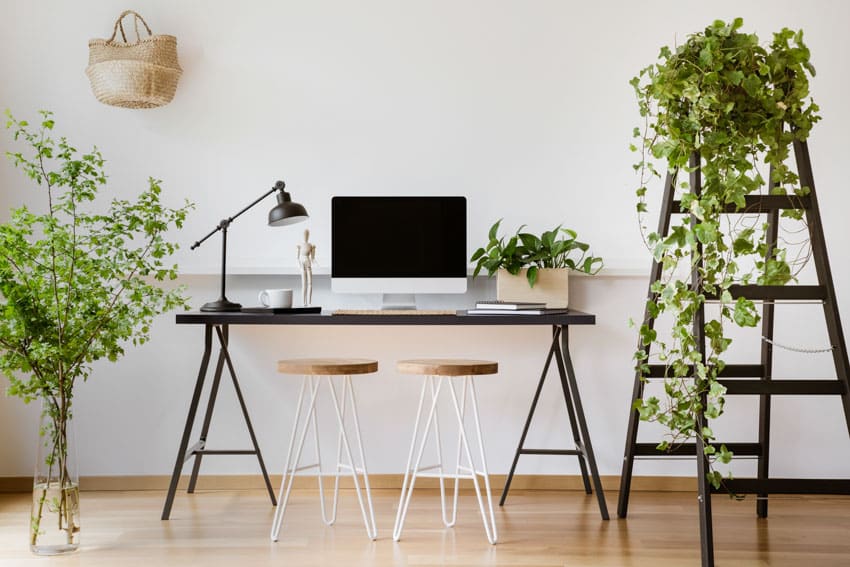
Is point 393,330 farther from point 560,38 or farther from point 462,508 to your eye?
point 560,38

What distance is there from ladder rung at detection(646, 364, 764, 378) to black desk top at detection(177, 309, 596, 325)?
0.27 meters

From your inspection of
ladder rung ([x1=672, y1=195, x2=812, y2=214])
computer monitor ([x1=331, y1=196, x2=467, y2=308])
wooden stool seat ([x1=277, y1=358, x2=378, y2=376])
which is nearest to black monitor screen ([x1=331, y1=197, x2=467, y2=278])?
computer monitor ([x1=331, y1=196, x2=467, y2=308])

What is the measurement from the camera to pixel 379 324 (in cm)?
305

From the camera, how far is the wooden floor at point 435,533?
2717 millimetres

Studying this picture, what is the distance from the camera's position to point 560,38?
3727mm

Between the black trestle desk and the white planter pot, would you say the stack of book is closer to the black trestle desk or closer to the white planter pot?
the black trestle desk

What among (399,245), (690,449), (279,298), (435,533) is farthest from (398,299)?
(690,449)

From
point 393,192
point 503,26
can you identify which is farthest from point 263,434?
point 503,26

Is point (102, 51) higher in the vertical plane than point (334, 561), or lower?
higher

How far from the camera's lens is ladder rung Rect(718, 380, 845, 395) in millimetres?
2561

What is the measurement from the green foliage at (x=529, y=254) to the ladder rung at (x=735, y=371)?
0.61m

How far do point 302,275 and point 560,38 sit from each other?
1522 millimetres

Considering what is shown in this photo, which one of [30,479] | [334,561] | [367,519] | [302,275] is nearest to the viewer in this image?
[334,561]

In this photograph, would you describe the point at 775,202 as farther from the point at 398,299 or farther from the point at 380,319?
the point at 398,299
